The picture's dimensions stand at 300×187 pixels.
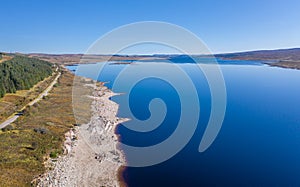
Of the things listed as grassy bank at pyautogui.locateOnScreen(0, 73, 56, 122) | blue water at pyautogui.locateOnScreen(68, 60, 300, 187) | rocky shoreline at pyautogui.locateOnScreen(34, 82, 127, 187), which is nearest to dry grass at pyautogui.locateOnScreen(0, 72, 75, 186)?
rocky shoreline at pyautogui.locateOnScreen(34, 82, 127, 187)

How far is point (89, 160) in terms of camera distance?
24734 mm

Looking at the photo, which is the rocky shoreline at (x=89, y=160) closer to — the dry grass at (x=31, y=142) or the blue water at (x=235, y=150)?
the dry grass at (x=31, y=142)

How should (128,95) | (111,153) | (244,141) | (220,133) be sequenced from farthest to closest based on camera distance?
(128,95), (220,133), (244,141), (111,153)

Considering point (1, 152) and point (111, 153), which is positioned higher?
point (1, 152)

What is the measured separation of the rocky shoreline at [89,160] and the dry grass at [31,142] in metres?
1.01

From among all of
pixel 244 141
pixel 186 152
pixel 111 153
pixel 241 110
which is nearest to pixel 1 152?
pixel 111 153

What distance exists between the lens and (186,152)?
89.5 ft

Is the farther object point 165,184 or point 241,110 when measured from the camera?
point 241,110

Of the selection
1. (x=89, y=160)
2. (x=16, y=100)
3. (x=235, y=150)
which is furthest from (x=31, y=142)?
(x=235, y=150)

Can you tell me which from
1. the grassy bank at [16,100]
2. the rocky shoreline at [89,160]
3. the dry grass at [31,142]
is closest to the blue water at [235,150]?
the rocky shoreline at [89,160]

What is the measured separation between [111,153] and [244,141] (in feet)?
52.3

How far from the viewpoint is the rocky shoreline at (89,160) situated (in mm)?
20609

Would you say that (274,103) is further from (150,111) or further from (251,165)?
(251,165)

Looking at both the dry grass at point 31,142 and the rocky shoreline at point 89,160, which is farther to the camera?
the rocky shoreline at point 89,160
